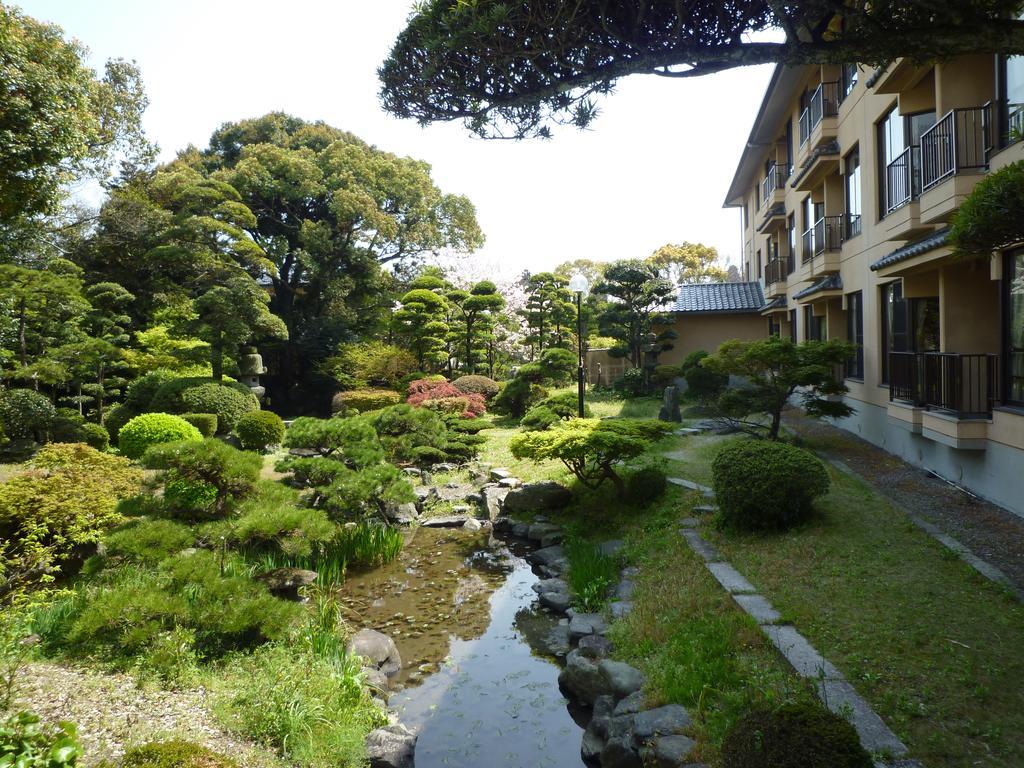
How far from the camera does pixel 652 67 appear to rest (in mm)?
4293

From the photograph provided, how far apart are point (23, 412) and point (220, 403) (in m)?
3.65

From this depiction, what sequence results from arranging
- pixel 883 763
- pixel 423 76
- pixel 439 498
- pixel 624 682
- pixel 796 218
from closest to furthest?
pixel 883 763
pixel 423 76
pixel 624 682
pixel 439 498
pixel 796 218

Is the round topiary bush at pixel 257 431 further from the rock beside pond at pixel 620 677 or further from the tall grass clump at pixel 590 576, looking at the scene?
the rock beside pond at pixel 620 677

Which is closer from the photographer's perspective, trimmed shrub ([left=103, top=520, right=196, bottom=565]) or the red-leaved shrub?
trimmed shrub ([left=103, top=520, right=196, bottom=565])


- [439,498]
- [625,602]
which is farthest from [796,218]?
[625,602]

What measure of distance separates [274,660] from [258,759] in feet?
4.56

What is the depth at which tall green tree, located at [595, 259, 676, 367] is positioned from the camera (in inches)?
781

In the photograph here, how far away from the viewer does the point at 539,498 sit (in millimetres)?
10250

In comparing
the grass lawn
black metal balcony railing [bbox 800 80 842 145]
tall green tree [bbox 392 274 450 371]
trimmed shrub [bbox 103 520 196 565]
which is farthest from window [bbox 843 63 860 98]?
trimmed shrub [bbox 103 520 196 565]

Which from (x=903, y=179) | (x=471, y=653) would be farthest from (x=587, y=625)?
(x=903, y=179)

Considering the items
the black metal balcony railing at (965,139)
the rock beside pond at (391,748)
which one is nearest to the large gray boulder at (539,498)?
the rock beside pond at (391,748)

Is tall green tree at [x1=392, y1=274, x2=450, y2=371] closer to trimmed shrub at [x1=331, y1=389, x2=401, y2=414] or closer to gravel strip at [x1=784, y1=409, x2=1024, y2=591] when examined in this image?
trimmed shrub at [x1=331, y1=389, x2=401, y2=414]

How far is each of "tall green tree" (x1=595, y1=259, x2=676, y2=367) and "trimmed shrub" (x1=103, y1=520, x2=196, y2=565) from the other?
15.5 metres

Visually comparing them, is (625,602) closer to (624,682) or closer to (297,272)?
(624,682)
